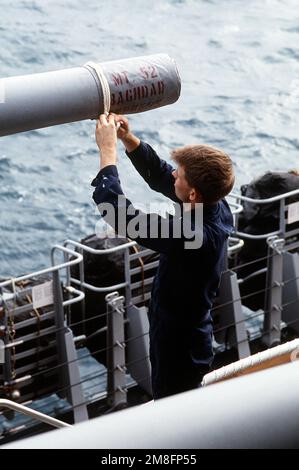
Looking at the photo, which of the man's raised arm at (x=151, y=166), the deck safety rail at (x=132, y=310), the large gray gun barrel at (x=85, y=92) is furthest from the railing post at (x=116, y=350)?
the large gray gun barrel at (x=85, y=92)

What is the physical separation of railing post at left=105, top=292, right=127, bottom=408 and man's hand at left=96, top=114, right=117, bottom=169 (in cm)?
379

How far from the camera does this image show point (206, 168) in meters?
2.60

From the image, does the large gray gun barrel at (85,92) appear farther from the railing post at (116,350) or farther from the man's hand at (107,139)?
the railing post at (116,350)

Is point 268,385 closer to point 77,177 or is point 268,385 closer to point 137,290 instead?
point 137,290

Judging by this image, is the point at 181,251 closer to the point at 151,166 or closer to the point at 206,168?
the point at 206,168

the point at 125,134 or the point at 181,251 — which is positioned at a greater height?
the point at 125,134

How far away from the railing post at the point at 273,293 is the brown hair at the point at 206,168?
4454 mm

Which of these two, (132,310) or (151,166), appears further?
(132,310)

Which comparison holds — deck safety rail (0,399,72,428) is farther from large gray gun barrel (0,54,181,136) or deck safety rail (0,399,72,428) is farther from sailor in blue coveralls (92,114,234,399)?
large gray gun barrel (0,54,181,136)

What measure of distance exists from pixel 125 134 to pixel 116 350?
12.6 ft

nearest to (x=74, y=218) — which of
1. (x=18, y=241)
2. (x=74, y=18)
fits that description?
(x=18, y=241)

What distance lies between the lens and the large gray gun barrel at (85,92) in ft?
4.75

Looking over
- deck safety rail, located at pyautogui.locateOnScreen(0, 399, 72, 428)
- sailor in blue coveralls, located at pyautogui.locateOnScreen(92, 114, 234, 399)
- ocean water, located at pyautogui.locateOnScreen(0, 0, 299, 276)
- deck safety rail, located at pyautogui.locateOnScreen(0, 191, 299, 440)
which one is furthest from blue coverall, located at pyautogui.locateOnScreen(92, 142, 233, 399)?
ocean water, located at pyautogui.locateOnScreen(0, 0, 299, 276)

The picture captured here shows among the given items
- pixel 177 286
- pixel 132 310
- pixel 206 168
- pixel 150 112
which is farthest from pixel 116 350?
pixel 150 112
